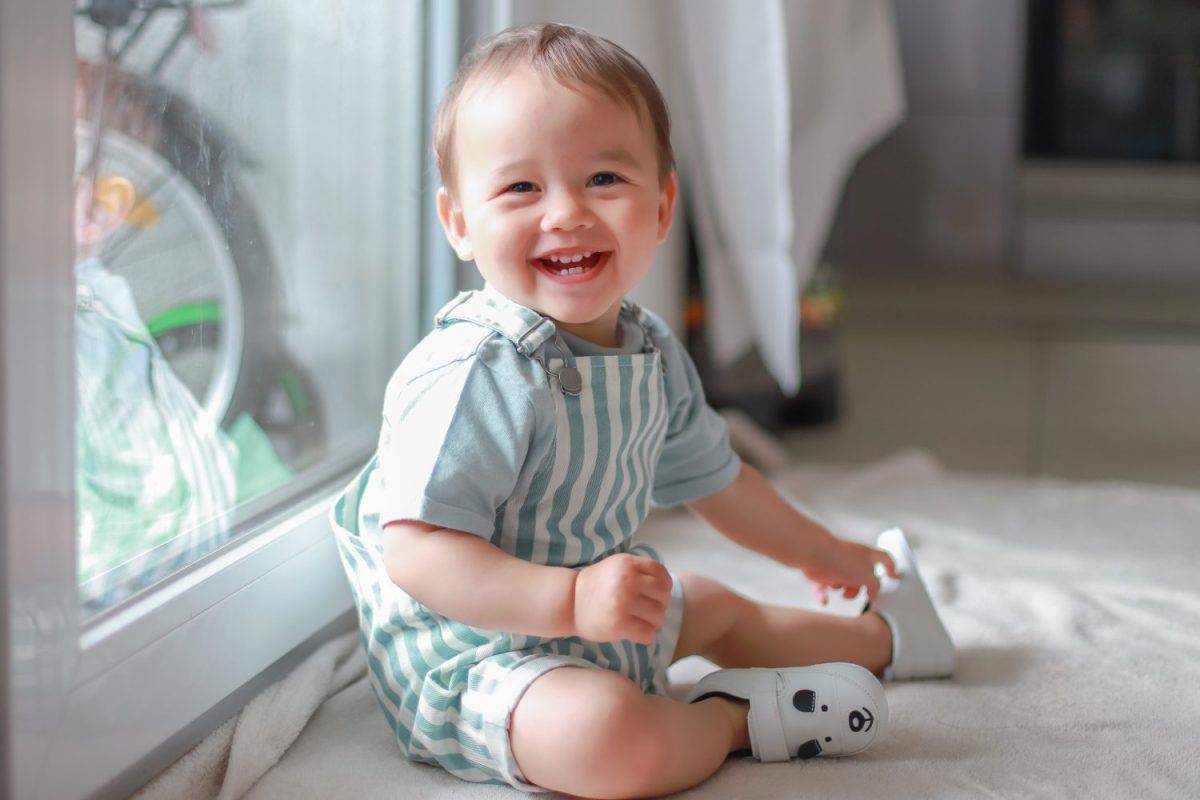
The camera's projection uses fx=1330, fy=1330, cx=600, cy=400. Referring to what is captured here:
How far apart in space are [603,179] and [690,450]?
235mm

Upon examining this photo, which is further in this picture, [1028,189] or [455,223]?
[1028,189]

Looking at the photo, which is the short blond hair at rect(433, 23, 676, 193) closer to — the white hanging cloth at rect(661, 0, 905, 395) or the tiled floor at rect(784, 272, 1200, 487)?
the white hanging cloth at rect(661, 0, 905, 395)

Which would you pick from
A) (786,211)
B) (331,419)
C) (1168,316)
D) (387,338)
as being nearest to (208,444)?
(331,419)

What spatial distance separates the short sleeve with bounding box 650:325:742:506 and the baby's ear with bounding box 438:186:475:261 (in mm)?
167

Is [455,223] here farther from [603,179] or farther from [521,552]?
[521,552]

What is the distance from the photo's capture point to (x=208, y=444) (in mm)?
983

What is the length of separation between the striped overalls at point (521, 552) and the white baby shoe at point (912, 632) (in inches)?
8.4

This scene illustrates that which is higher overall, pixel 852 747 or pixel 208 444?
pixel 208 444

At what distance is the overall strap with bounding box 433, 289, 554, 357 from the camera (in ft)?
2.61

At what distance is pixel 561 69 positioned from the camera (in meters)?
0.79

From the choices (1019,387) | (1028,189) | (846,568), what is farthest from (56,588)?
(1028,189)

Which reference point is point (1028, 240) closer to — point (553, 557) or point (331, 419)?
point (331, 419)

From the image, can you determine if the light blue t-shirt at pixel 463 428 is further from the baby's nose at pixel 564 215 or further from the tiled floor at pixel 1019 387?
the tiled floor at pixel 1019 387

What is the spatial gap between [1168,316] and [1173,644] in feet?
6.42
